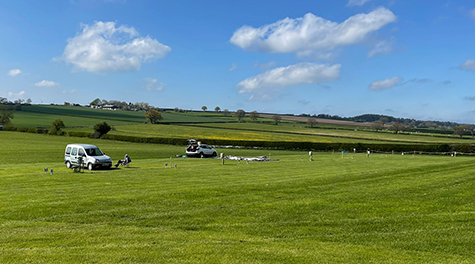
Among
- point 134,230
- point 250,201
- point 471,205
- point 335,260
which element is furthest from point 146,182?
point 471,205

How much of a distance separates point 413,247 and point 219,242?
16.2 ft

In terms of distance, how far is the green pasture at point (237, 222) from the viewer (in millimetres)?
8281

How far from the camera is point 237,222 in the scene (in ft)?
36.6

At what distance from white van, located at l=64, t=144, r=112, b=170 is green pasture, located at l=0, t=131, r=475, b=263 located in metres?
10.7

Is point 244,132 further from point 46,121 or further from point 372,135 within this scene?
point 46,121

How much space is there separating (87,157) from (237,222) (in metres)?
21.6

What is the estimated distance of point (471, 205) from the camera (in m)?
13.0

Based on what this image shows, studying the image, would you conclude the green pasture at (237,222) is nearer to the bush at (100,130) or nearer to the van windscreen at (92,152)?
the van windscreen at (92,152)

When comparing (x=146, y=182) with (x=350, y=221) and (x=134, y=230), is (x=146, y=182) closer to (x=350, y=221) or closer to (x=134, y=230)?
(x=134, y=230)

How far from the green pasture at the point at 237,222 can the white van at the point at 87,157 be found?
35.0ft

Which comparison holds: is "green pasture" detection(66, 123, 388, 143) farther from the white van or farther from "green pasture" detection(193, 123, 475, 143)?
the white van

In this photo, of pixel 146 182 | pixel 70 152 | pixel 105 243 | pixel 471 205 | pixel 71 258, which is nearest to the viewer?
pixel 71 258

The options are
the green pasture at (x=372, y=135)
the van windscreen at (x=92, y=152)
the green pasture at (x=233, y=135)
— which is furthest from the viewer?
the green pasture at (x=372, y=135)

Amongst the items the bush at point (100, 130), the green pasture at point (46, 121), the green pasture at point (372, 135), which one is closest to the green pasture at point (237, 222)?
the bush at point (100, 130)
